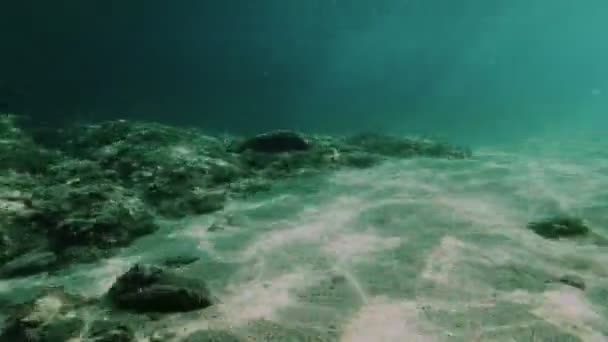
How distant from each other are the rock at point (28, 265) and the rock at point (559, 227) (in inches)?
229

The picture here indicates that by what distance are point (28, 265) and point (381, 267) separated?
3.70 meters

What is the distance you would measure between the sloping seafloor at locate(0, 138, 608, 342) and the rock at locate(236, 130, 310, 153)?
74.5 inches

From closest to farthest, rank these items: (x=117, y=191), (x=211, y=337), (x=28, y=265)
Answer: (x=211, y=337) < (x=28, y=265) < (x=117, y=191)

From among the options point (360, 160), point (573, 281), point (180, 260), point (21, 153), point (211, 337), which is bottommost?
point (211, 337)

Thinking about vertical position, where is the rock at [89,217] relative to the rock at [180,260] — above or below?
above

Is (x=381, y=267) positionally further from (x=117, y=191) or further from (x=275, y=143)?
(x=275, y=143)

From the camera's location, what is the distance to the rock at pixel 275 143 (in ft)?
33.2

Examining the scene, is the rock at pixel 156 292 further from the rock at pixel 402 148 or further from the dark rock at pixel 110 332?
the rock at pixel 402 148

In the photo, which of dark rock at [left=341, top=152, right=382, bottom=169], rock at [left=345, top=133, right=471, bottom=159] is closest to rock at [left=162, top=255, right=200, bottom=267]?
dark rock at [left=341, top=152, right=382, bottom=169]

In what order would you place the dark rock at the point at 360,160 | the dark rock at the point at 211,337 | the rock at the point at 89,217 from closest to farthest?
1. the dark rock at the point at 211,337
2. the rock at the point at 89,217
3. the dark rock at the point at 360,160

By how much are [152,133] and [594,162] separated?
1199cm

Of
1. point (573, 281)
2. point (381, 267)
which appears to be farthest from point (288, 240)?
point (573, 281)

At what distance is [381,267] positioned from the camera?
4965mm

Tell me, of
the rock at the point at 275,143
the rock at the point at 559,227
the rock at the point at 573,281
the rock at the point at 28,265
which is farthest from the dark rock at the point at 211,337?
the rock at the point at 275,143
